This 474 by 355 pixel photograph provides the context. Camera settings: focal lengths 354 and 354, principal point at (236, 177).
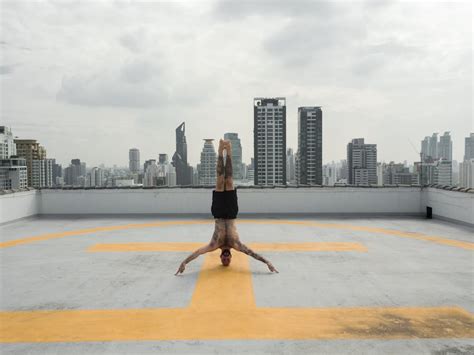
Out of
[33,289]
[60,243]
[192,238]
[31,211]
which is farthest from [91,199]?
[33,289]

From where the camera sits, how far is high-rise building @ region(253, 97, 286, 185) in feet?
235

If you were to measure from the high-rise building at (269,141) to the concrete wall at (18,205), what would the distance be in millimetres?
52054

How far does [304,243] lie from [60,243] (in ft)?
27.0

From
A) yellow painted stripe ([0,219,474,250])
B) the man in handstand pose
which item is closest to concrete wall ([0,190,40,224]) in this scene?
yellow painted stripe ([0,219,474,250])

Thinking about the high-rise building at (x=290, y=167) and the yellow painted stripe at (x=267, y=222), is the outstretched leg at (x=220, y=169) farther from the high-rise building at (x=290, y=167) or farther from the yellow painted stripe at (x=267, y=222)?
the high-rise building at (x=290, y=167)

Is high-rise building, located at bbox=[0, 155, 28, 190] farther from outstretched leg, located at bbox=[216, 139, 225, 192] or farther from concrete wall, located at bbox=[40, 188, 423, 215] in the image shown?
outstretched leg, located at bbox=[216, 139, 225, 192]

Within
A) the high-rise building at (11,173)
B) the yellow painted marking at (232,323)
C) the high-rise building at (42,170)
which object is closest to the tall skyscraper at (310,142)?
the high-rise building at (42,170)

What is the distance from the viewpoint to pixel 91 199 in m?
18.1

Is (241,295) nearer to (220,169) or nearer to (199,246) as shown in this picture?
(220,169)

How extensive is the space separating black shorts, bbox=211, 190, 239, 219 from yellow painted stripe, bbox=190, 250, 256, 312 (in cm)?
136

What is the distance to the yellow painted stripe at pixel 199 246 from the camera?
1098cm

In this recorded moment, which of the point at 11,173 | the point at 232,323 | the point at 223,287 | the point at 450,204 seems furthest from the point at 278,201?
the point at 11,173

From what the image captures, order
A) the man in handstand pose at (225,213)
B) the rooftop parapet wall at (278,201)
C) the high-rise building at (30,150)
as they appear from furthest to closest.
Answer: the high-rise building at (30,150) < the rooftop parapet wall at (278,201) < the man in handstand pose at (225,213)

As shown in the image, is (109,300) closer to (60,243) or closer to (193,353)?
(193,353)
